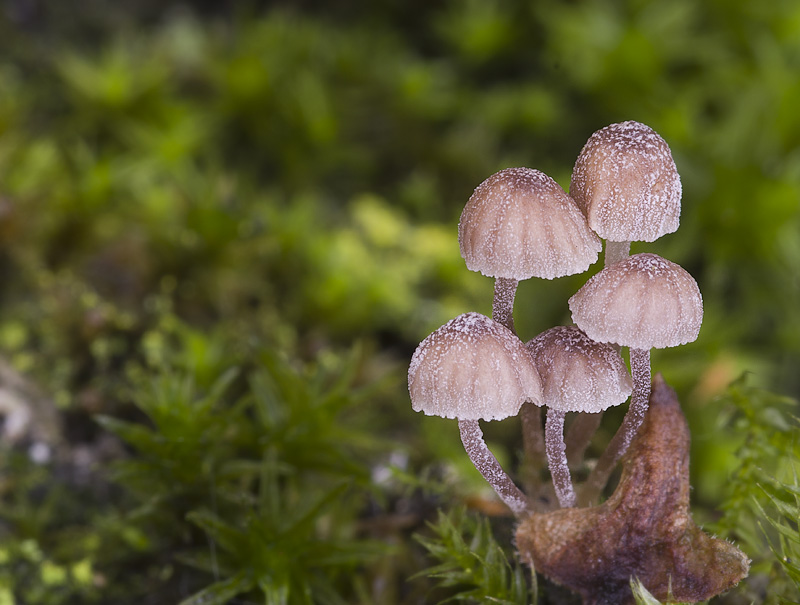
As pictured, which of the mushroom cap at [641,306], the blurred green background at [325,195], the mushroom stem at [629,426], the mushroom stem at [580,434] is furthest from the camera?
the blurred green background at [325,195]

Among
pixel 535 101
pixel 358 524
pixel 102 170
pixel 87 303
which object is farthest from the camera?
pixel 535 101

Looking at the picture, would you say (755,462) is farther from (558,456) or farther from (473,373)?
(473,373)

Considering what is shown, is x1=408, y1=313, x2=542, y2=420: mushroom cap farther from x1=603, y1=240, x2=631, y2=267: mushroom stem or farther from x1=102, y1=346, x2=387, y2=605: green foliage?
x1=102, y1=346, x2=387, y2=605: green foliage

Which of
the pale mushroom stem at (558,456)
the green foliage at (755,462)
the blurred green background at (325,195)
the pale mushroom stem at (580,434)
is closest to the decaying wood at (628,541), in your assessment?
the pale mushroom stem at (558,456)

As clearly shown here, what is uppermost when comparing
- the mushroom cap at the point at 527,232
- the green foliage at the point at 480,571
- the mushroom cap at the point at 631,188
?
the mushroom cap at the point at 631,188

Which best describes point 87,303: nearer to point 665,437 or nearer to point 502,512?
point 502,512

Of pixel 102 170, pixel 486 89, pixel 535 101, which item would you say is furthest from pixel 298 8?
pixel 102 170

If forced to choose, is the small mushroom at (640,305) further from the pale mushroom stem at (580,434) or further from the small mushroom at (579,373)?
the pale mushroom stem at (580,434)
